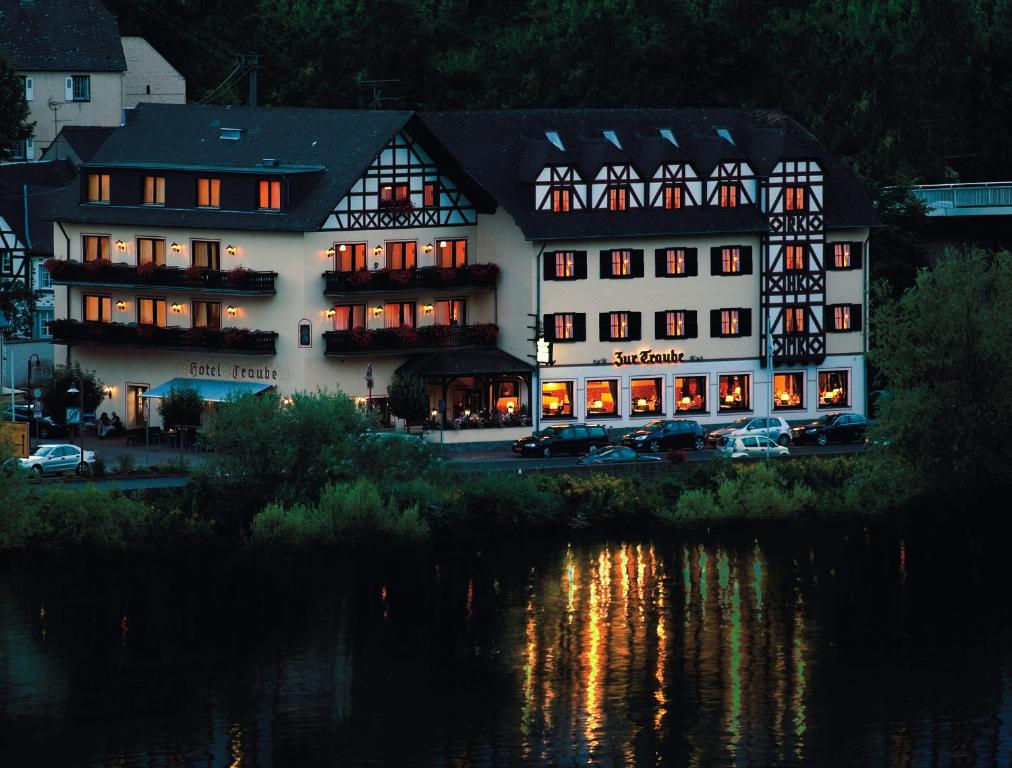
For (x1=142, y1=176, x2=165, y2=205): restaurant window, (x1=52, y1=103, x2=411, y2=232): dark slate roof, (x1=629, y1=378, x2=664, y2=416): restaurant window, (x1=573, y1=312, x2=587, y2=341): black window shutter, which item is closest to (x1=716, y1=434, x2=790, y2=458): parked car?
(x1=629, y1=378, x2=664, y2=416): restaurant window

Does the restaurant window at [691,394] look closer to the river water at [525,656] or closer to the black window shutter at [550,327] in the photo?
the black window shutter at [550,327]

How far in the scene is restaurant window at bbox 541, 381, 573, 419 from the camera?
397 feet

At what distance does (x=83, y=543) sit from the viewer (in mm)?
102562

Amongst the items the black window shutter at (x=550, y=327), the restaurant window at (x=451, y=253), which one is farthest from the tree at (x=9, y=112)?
the black window shutter at (x=550, y=327)

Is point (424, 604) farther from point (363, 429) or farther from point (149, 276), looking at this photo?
point (149, 276)

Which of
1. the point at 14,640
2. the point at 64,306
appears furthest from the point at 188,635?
the point at 64,306

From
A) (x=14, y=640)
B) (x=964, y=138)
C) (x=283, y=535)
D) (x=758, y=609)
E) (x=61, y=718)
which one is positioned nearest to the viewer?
(x=61, y=718)

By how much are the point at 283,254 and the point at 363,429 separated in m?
12.5

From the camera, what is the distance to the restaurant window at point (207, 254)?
120m

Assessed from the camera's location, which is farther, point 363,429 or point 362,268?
point 362,268

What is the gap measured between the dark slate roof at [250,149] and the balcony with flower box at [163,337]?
158 inches

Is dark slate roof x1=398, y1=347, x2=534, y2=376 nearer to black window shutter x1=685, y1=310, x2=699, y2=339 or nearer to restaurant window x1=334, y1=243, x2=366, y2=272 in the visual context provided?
restaurant window x1=334, y1=243, x2=366, y2=272

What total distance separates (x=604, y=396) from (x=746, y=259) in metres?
7.99

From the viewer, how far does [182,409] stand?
11612 centimetres
